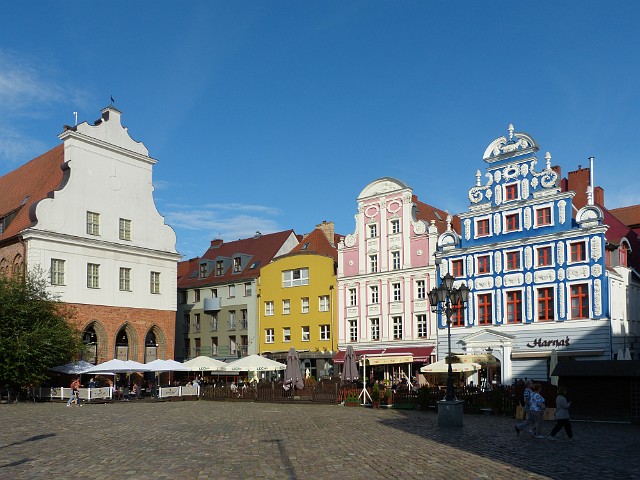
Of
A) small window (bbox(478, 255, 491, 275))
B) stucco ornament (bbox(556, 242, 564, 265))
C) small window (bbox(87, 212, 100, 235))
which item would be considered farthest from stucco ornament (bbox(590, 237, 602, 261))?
small window (bbox(87, 212, 100, 235))

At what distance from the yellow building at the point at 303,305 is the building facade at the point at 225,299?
137 cm

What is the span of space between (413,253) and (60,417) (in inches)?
1086

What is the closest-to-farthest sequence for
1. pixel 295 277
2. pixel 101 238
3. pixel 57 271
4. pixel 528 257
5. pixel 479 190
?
1. pixel 528 257
2. pixel 479 190
3. pixel 57 271
4. pixel 101 238
5. pixel 295 277

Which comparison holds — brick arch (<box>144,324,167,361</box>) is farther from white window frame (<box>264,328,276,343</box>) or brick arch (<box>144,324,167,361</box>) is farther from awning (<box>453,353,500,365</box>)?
awning (<box>453,353,500,365</box>)

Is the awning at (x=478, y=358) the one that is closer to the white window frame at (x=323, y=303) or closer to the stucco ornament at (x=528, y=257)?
the stucco ornament at (x=528, y=257)

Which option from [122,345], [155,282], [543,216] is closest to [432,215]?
[543,216]

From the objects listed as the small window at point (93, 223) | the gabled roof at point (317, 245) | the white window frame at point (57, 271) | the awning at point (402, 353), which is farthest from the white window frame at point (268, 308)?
the white window frame at point (57, 271)

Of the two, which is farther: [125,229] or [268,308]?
[268,308]

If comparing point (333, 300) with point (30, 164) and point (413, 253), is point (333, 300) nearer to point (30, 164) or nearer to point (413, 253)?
point (413, 253)

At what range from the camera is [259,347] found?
5747 cm

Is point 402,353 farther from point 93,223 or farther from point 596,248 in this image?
point 93,223

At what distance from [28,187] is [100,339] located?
42.9 feet

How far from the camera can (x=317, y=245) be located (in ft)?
188

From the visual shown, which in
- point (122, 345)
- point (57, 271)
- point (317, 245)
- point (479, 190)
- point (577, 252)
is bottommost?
point (122, 345)
